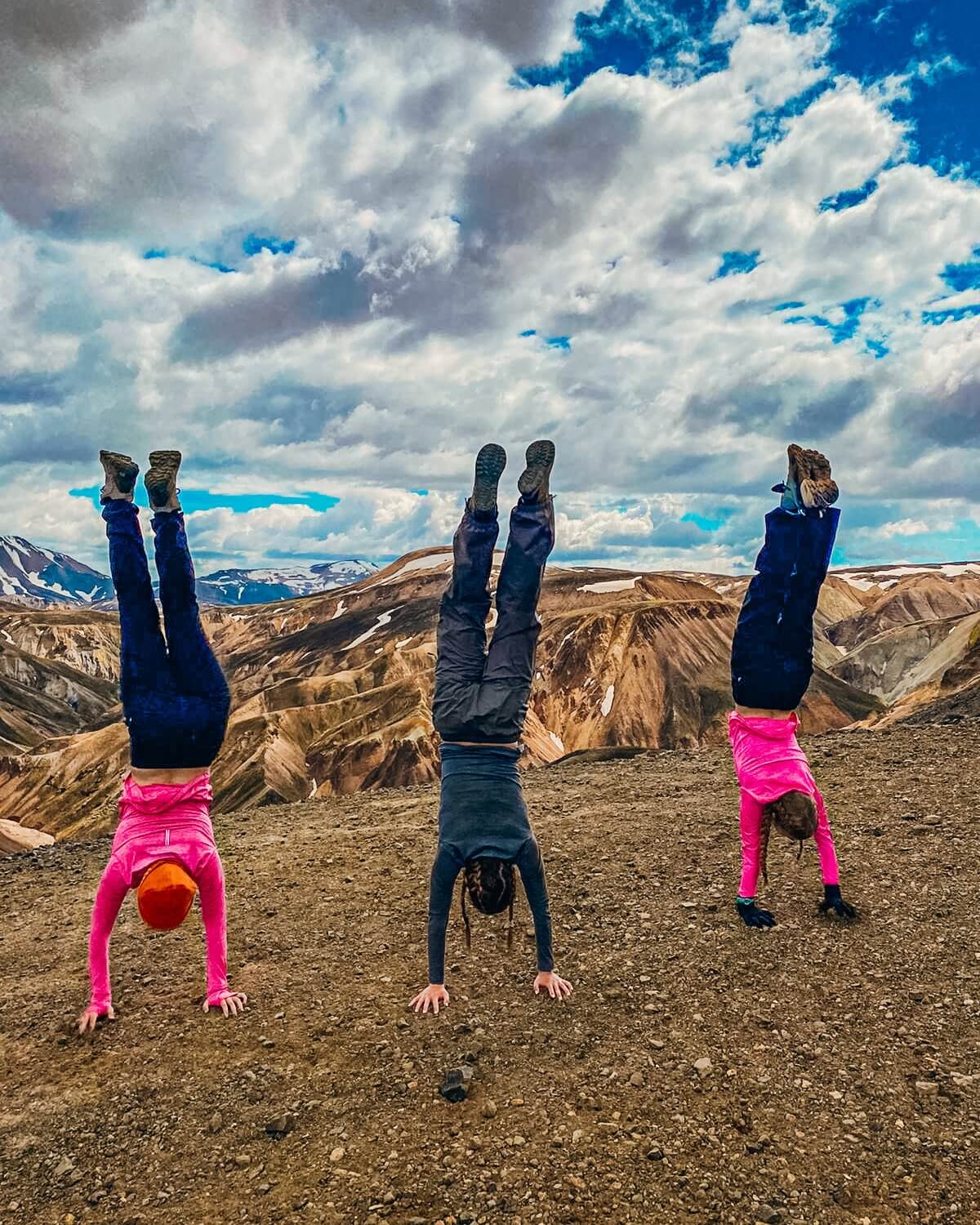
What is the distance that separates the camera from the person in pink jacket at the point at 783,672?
7371 millimetres

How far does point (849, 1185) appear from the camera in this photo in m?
4.51

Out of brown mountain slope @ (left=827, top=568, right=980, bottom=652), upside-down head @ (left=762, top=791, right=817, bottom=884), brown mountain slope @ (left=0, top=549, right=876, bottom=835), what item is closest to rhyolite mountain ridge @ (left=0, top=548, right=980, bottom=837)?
brown mountain slope @ (left=0, top=549, right=876, bottom=835)

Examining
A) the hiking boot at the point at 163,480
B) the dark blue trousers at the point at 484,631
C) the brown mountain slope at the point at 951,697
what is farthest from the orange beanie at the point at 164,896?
the brown mountain slope at the point at 951,697

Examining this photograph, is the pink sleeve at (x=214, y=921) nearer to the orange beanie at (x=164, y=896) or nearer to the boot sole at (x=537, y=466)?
the orange beanie at (x=164, y=896)

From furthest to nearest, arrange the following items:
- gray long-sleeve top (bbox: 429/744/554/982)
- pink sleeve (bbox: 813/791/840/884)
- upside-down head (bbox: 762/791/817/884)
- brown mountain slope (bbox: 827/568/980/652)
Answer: brown mountain slope (bbox: 827/568/980/652) → pink sleeve (bbox: 813/791/840/884) → upside-down head (bbox: 762/791/817/884) → gray long-sleeve top (bbox: 429/744/554/982)

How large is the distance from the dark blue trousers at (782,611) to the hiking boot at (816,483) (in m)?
0.09

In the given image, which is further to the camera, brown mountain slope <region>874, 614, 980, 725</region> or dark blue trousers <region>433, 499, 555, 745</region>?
brown mountain slope <region>874, 614, 980, 725</region>

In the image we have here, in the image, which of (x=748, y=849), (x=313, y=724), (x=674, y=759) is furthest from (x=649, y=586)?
(x=748, y=849)

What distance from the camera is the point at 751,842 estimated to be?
780 centimetres

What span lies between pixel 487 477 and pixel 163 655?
3.07 metres

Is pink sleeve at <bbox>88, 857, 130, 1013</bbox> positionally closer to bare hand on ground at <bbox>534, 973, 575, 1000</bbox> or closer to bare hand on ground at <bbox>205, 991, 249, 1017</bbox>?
bare hand on ground at <bbox>205, 991, 249, 1017</bbox>

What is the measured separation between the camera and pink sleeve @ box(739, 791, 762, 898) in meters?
7.67

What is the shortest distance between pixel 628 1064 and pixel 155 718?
4.33 metres

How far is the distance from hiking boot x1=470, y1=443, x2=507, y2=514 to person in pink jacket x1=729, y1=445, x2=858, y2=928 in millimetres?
2446
